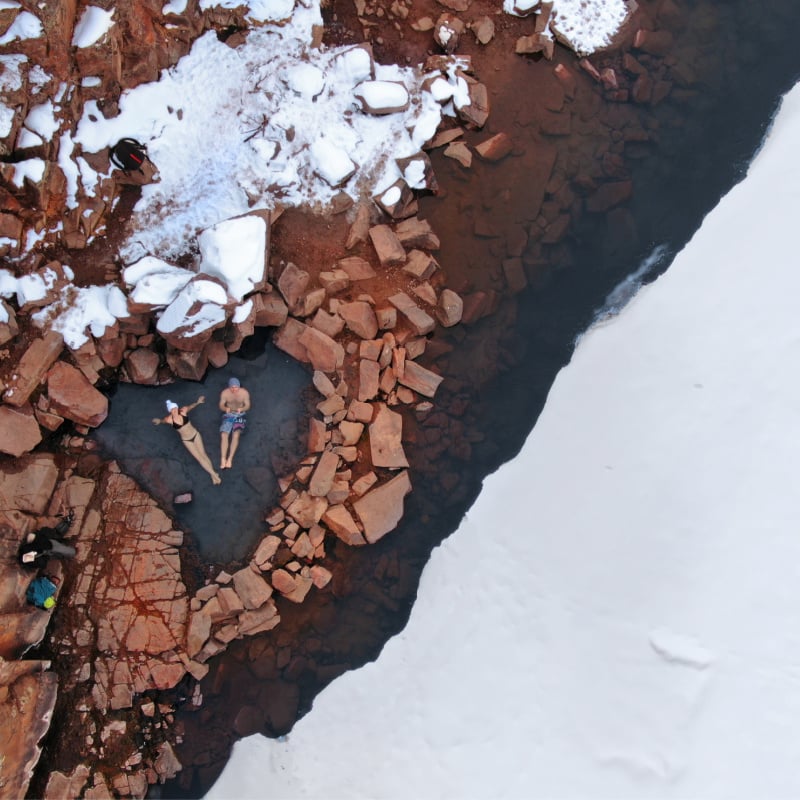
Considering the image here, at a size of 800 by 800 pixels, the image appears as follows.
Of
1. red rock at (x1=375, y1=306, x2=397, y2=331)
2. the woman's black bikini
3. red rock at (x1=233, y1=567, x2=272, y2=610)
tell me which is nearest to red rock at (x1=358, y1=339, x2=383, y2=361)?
red rock at (x1=375, y1=306, x2=397, y2=331)

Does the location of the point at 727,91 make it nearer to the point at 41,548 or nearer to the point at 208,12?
the point at 208,12

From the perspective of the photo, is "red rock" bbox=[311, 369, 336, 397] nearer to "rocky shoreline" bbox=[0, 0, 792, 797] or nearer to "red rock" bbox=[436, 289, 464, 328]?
"rocky shoreline" bbox=[0, 0, 792, 797]

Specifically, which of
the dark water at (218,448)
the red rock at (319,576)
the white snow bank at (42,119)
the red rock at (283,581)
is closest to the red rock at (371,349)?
the dark water at (218,448)

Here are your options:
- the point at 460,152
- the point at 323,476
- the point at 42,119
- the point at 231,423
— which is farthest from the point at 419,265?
the point at 42,119

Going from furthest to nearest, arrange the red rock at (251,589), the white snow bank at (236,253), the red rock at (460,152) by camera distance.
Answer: the red rock at (460,152)
the red rock at (251,589)
the white snow bank at (236,253)

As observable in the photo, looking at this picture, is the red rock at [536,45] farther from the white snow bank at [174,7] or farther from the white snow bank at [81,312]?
the white snow bank at [81,312]

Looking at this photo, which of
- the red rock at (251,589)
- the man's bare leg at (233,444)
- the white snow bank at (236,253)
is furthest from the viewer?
the man's bare leg at (233,444)

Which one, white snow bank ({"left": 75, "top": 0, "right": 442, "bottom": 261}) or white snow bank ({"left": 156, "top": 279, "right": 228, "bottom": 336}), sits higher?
white snow bank ({"left": 75, "top": 0, "right": 442, "bottom": 261})
